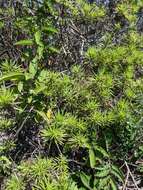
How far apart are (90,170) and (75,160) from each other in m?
0.10

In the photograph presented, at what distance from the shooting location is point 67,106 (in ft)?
7.97

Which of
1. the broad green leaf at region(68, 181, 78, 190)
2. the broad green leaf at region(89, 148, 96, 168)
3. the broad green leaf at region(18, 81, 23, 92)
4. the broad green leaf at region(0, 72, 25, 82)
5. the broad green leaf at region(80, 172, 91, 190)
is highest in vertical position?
the broad green leaf at region(0, 72, 25, 82)

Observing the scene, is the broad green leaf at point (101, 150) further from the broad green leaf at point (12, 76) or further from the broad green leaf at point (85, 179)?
the broad green leaf at point (12, 76)

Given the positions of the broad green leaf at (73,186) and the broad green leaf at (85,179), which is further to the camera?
the broad green leaf at (85,179)

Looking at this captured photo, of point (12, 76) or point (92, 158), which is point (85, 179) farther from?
point (12, 76)

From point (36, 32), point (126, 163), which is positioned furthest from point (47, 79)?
point (126, 163)

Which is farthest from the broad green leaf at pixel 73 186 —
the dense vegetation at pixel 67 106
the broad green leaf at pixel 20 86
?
the broad green leaf at pixel 20 86

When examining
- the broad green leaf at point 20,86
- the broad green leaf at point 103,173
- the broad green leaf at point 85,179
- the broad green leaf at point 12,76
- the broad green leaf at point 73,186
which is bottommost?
the broad green leaf at point 85,179

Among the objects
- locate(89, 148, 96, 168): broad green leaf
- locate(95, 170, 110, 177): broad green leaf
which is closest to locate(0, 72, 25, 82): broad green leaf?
locate(89, 148, 96, 168): broad green leaf

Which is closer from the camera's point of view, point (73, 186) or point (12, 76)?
point (73, 186)

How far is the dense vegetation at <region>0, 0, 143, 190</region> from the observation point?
89.1 inches

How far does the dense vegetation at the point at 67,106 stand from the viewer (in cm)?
226

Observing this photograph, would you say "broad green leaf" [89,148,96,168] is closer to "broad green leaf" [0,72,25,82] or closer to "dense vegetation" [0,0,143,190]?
"dense vegetation" [0,0,143,190]

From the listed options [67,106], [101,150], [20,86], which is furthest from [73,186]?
[20,86]
